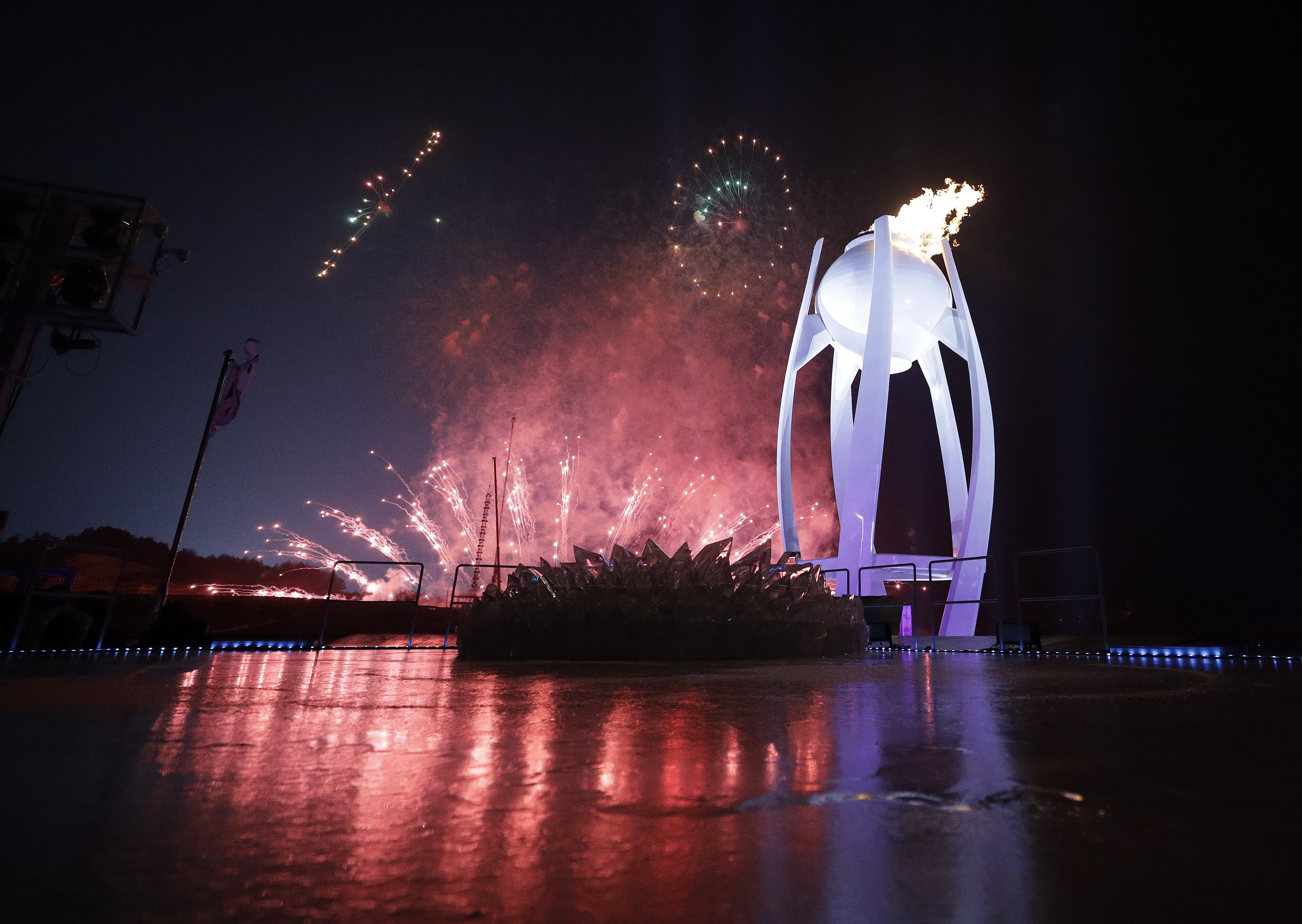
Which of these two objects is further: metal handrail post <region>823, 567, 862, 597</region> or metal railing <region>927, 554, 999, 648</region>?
metal railing <region>927, 554, 999, 648</region>

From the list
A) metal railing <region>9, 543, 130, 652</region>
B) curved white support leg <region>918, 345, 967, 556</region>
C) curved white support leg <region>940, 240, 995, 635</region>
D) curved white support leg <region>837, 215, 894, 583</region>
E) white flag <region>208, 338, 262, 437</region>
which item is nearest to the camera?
metal railing <region>9, 543, 130, 652</region>

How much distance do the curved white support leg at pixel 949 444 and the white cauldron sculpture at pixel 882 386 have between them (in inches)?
1.2

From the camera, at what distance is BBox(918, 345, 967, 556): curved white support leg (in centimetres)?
1641

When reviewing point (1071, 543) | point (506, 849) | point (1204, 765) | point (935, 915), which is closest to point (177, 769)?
point (506, 849)

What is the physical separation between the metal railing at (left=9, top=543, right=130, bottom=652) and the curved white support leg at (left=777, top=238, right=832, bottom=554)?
1304cm

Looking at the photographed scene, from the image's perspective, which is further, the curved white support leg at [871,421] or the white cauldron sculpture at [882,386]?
the white cauldron sculpture at [882,386]

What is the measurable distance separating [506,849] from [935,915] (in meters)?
0.43

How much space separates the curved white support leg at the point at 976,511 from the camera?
606 inches

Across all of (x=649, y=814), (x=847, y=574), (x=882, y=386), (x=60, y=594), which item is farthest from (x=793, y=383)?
(x=649, y=814)

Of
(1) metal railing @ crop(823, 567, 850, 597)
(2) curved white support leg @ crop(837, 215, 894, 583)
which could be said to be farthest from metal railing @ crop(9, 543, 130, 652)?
(2) curved white support leg @ crop(837, 215, 894, 583)

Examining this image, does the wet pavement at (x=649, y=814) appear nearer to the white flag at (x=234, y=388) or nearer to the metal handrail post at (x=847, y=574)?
Answer: the metal handrail post at (x=847, y=574)

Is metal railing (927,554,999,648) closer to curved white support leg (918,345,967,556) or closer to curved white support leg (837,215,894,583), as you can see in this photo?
curved white support leg (918,345,967,556)

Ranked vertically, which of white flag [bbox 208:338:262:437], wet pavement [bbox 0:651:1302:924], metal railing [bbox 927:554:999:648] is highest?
white flag [bbox 208:338:262:437]

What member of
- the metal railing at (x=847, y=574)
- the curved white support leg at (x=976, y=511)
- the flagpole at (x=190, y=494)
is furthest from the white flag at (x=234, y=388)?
the curved white support leg at (x=976, y=511)
